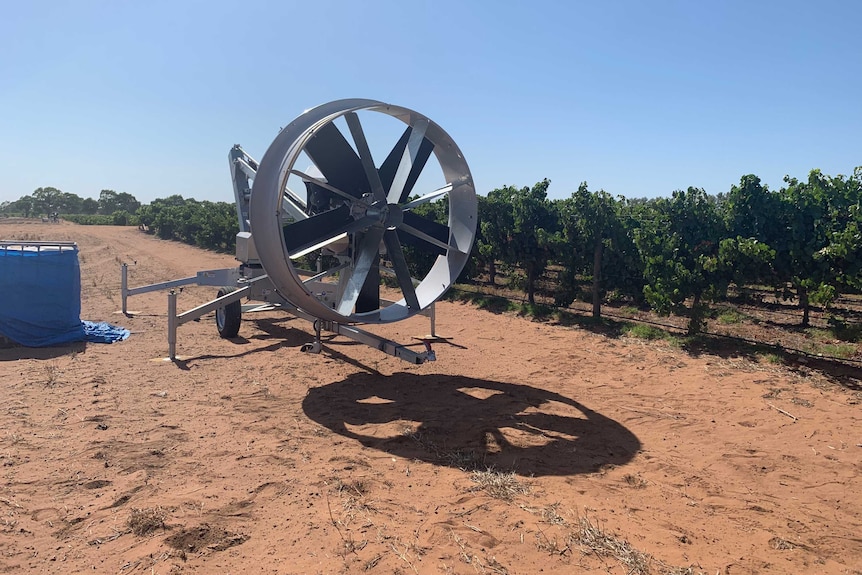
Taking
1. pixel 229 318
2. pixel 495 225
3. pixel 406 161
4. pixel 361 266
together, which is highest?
pixel 406 161

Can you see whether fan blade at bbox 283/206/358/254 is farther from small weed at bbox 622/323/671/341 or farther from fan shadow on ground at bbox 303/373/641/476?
small weed at bbox 622/323/671/341

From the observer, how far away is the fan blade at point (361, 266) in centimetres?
746

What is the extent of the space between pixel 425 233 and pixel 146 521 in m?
5.42

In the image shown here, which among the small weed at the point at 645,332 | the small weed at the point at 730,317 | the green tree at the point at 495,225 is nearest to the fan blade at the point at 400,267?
the small weed at the point at 645,332

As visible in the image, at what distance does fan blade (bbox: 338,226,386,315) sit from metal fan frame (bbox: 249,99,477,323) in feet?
0.49

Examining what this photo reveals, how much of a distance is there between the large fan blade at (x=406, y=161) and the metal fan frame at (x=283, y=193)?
0.04 m

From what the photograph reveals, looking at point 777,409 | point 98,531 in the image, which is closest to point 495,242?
point 777,409

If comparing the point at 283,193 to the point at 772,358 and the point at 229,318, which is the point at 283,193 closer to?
the point at 229,318

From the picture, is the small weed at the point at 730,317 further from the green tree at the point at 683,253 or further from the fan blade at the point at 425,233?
the fan blade at the point at 425,233

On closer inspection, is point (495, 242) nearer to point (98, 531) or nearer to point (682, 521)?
point (682, 521)

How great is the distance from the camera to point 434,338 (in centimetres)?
1096

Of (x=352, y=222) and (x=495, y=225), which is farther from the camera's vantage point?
(x=495, y=225)

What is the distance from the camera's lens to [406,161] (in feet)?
26.7

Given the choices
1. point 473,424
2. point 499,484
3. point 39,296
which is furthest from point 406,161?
point 39,296
